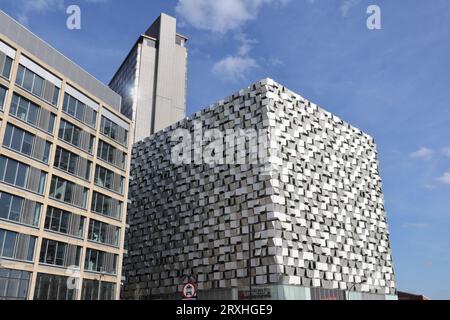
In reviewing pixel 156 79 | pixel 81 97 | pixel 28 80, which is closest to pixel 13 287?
pixel 28 80

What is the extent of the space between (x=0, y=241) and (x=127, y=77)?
121 meters

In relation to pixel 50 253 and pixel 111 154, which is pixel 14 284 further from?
pixel 111 154

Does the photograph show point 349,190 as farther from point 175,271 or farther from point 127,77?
point 127,77

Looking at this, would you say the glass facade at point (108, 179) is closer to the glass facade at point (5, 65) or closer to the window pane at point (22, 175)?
the window pane at point (22, 175)

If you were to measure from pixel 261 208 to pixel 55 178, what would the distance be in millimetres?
30348

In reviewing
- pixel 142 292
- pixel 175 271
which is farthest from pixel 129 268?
pixel 175 271

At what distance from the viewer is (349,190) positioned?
82.6 meters

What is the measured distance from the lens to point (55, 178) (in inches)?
2056

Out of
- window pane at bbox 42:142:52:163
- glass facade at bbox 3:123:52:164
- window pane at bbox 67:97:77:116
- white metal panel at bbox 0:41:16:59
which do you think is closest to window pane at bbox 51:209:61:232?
window pane at bbox 42:142:52:163

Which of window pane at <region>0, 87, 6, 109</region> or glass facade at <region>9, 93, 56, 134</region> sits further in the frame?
glass facade at <region>9, 93, 56, 134</region>

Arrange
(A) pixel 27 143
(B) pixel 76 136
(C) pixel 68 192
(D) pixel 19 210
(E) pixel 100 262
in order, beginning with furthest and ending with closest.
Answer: (B) pixel 76 136 → (E) pixel 100 262 → (C) pixel 68 192 → (A) pixel 27 143 → (D) pixel 19 210

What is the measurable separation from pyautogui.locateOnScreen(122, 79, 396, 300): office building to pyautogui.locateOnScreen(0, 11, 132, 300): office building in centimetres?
1821

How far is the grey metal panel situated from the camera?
51016 millimetres

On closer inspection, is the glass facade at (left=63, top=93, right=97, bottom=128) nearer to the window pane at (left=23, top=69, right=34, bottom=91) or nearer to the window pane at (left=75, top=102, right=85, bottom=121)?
the window pane at (left=75, top=102, right=85, bottom=121)
